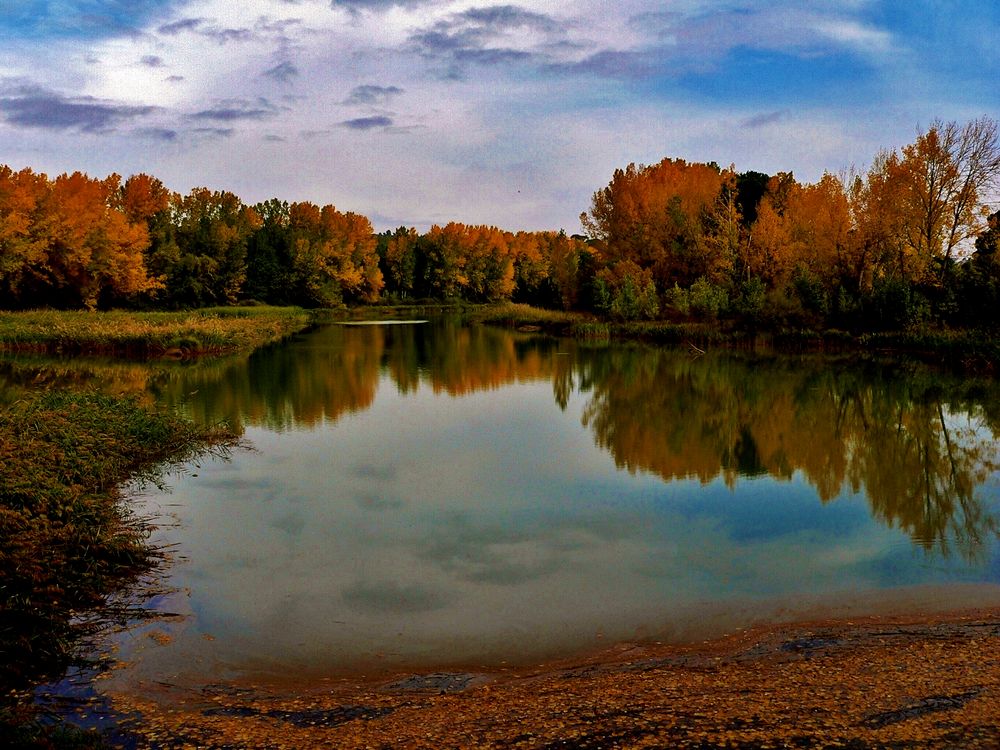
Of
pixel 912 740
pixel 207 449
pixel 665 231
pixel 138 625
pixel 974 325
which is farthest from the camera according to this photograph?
pixel 665 231

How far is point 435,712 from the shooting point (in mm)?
5430

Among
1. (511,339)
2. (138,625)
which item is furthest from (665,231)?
(138,625)

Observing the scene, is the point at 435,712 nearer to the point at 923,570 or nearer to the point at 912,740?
the point at 912,740

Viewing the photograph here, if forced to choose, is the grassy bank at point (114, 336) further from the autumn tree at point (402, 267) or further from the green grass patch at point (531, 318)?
the autumn tree at point (402, 267)

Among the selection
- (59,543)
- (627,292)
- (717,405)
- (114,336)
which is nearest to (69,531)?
(59,543)

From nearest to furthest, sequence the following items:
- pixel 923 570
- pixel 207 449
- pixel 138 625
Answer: pixel 138 625 → pixel 923 570 → pixel 207 449

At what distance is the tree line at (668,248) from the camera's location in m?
33.2

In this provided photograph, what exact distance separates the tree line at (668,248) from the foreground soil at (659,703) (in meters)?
26.8

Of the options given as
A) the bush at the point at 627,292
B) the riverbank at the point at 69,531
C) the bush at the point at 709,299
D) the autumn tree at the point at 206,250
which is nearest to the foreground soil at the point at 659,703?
the riverbank at the point at 69,531

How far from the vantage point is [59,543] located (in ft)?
26.1

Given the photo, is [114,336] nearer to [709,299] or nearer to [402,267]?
[709,299]

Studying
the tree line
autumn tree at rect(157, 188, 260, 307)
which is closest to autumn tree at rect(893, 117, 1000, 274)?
the tree line

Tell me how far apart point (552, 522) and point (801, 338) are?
27.1 meters

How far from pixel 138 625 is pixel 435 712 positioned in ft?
10.4
